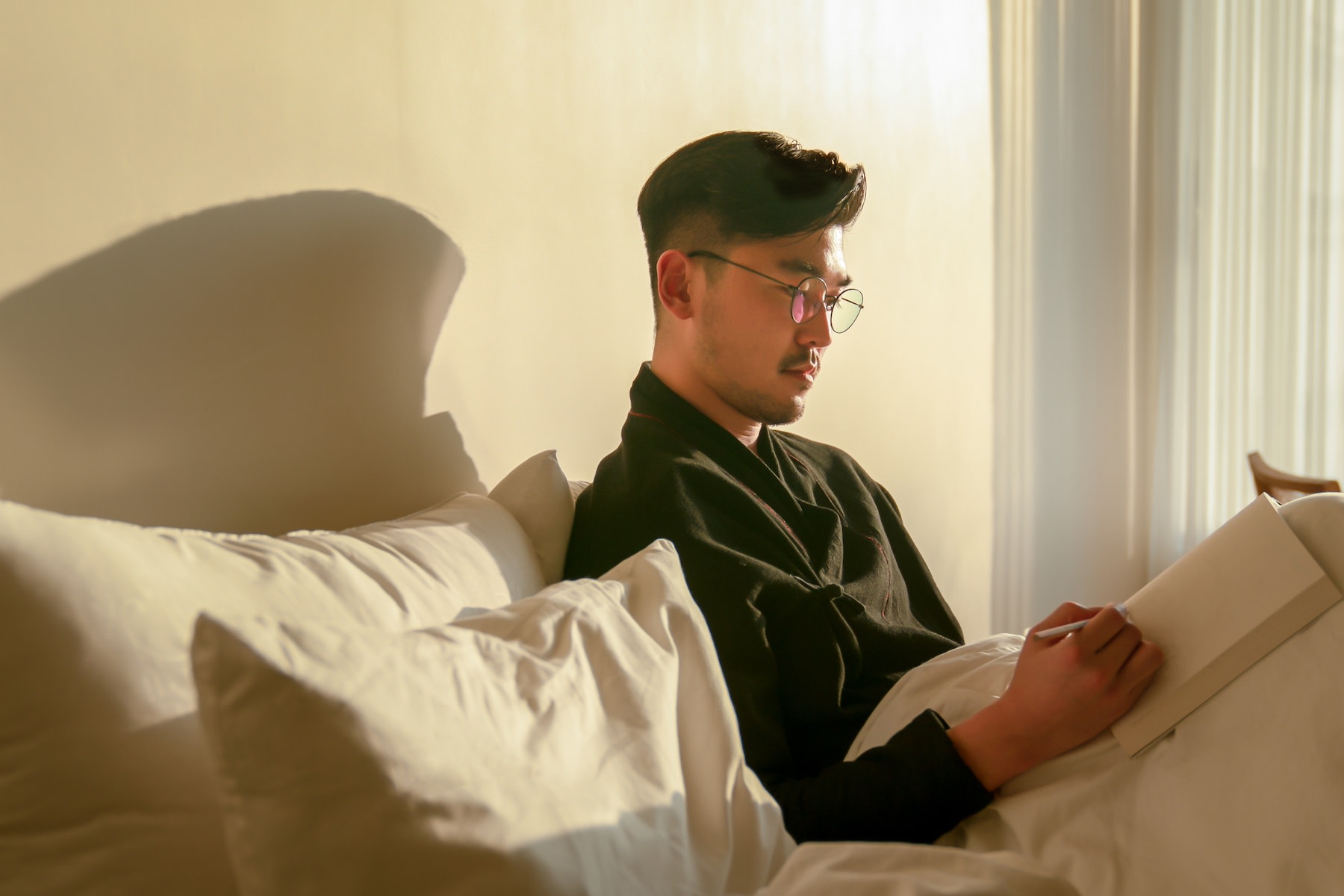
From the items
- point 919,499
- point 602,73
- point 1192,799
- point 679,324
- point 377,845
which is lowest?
point 919,499

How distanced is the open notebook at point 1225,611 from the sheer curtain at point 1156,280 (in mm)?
1850

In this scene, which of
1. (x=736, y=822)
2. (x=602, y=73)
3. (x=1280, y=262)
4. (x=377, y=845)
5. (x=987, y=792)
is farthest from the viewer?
(x=1280, y=262)

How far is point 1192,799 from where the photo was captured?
89 cm

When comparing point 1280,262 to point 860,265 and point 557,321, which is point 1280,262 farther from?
point 557,321

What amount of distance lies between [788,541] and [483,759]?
82cm

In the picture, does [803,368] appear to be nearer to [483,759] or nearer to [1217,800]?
[1217,800]

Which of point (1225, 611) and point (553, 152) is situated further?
point (553, 152)

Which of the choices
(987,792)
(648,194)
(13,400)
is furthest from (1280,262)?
(13,400)

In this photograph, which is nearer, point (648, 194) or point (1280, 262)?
point (648, 194)

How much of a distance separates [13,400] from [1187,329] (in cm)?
361

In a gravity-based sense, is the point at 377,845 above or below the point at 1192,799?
above

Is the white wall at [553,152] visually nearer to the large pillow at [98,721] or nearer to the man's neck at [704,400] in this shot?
the man's neck at [704,400]

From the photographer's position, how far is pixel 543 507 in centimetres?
128

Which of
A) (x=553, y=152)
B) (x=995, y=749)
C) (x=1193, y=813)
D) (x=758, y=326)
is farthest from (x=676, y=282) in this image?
(x=1193, y=813)
